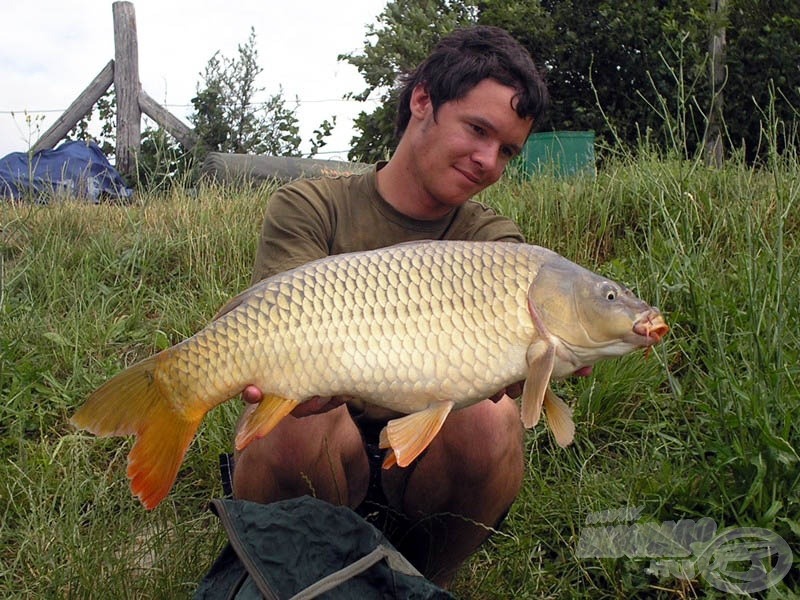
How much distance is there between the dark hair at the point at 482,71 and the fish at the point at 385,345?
25.2 inches

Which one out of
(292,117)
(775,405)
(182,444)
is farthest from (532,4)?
(182,444)

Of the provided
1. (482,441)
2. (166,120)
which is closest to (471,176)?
(482,441)

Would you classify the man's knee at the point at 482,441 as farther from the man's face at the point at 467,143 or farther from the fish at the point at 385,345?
the man's face at the point at 467,143

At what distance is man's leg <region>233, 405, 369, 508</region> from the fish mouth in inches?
25.5

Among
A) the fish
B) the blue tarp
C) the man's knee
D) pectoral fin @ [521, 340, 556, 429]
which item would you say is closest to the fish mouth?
the fish

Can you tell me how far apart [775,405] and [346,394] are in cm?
89

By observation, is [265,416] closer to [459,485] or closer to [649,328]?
[459,485]

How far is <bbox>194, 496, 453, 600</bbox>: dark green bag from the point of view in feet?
4.77

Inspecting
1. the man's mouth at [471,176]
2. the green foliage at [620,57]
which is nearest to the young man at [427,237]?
the man's mouth at [471,176]

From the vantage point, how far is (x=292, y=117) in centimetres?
716

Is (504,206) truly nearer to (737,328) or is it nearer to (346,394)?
(737,328)

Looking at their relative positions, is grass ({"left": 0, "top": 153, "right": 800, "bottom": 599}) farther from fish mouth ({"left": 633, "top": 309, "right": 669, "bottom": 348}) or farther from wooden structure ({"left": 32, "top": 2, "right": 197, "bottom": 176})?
wooden structure ({"left": 32, "top": 2, "right": 197, "bottom": 176})

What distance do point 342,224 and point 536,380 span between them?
0.74 m

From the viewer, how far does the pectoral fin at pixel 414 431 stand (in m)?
1.44
